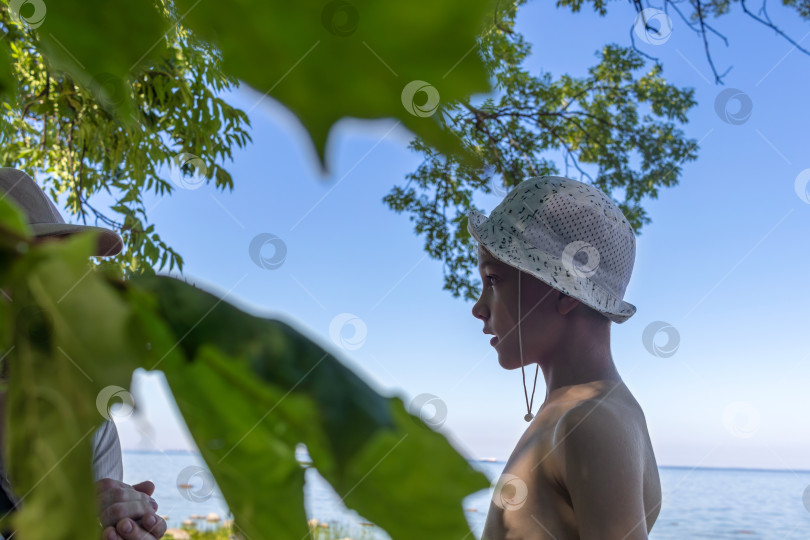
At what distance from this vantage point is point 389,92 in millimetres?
147

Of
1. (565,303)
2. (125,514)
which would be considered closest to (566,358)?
(565,303)

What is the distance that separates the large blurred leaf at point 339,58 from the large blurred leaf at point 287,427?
0.05 meters

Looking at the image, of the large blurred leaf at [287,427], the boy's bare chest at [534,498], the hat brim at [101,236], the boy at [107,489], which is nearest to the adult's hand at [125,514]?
the boy at [107,489]

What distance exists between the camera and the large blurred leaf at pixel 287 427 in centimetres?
15

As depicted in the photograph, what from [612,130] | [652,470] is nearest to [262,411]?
[652,470]

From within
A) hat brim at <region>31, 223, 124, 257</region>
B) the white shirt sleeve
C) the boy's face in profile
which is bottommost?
the white shirt sleeve

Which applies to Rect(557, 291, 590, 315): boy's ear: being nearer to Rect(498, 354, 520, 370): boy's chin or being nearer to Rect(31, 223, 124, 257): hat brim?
Rect(498, 354, 520, 370): boy's chin

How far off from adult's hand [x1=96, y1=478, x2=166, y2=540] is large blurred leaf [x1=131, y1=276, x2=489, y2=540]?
611 mm

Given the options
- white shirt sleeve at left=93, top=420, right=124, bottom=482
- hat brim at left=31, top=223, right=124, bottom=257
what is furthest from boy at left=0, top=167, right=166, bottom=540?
white shirt sleeve at left=93, top=420, right=124, bottom=482

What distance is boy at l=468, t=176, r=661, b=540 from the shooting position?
923 mm

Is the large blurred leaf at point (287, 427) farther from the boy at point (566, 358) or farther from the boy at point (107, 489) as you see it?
the boy at point (566, 358)

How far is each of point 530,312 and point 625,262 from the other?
0.26m

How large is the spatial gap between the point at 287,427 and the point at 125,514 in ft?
2.18

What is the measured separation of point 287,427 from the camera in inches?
6.5
